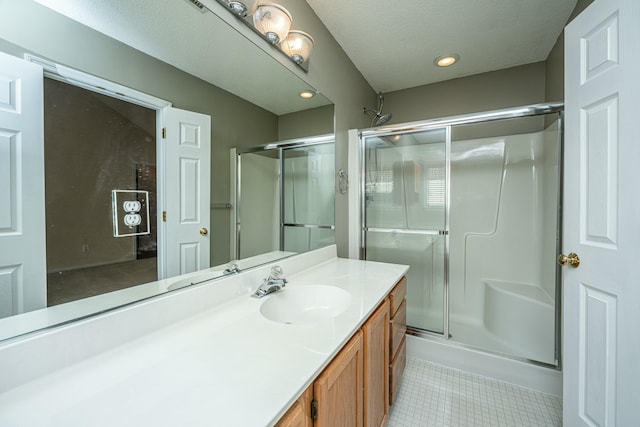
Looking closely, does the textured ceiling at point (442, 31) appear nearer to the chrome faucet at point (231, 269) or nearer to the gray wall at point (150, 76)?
the gray wall at point (150, 76)

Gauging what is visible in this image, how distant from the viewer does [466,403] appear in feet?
5.08

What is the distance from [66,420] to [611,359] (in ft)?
5.72

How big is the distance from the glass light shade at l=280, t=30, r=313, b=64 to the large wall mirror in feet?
1.11

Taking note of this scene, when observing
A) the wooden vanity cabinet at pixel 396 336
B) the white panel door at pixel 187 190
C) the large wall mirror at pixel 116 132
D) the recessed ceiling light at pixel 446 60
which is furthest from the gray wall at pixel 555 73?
the white panel door at pixel 187 190

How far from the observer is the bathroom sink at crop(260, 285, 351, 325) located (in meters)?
1.13

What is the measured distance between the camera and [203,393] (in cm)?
53

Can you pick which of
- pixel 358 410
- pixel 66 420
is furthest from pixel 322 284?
pixel 66 420

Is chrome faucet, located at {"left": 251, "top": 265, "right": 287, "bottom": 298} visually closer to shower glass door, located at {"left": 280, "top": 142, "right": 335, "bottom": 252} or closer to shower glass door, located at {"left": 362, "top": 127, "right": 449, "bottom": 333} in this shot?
shower glass door, located at {"left": 280, "top": 142, "right": 335, "bottom": 252}

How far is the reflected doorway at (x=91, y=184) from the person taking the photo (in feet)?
2.07

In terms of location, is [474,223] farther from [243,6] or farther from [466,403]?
[243,6]

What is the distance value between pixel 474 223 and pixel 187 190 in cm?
264

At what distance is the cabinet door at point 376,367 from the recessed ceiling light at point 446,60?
205 cm

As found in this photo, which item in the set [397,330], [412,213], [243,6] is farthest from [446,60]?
[397,330]

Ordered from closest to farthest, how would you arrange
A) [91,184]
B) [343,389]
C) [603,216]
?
1. [91,184]
2. [343,389]
3. [603,216]
